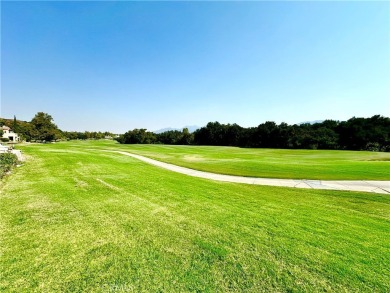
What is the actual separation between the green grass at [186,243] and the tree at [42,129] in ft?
279

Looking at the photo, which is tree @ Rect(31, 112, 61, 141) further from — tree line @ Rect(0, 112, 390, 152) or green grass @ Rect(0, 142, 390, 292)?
green grass @ Rect(0, 142, 390, 292)

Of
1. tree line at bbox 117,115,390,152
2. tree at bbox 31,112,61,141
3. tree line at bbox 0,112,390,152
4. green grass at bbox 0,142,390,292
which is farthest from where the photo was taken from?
tree at bbox 31,112,61,141

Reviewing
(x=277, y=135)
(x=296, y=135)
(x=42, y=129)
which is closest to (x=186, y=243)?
(x=296, y=135)

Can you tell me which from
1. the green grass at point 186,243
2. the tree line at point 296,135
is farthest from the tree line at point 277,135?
the green grass at point 186,243

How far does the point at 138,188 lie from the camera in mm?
9078

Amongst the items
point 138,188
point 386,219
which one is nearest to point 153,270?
point 138,188

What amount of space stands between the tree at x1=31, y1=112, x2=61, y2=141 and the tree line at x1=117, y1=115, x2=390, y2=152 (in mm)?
32664

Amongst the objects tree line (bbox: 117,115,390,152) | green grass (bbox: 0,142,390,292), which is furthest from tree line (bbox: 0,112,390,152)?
green grass (bbox: 0,142,390,292)

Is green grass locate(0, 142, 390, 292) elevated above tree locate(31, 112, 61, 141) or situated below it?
below

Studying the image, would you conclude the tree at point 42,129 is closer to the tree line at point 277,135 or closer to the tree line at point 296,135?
the tree line at point 277,135

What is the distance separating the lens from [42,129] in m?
75.9

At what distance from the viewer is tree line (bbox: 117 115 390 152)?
55562 mm

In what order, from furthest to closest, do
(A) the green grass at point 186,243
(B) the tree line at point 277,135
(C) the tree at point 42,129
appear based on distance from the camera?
(C) the tree at point 42,129, (B) the tree line at point 277,135, (A) the green grass at point 186,243

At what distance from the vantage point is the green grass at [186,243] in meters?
3.29
